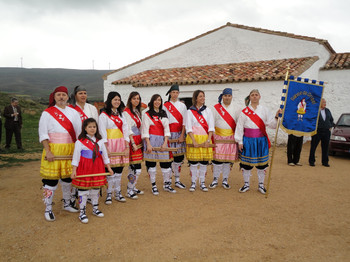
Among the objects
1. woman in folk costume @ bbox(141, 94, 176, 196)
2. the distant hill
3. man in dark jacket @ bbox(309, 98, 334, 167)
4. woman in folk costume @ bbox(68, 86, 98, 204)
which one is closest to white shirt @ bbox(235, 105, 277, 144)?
woman in folk costume @ bbox(141, 94, 176, 196)

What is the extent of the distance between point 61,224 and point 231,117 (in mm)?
3293

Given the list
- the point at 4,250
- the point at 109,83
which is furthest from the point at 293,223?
the point at 109,83

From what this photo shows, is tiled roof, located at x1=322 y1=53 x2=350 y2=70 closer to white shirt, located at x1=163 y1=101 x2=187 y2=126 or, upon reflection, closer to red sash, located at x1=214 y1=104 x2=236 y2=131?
red sash, located at x1=214 y1=104 x2=236 y2=131

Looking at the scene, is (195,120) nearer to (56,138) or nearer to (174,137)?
(174,137)

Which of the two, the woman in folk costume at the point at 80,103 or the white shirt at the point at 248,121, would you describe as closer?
the woman in folk costume at the point at 80,103

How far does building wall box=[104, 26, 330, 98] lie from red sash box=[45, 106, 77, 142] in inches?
424

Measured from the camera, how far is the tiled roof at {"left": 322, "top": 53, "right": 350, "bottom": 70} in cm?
1162

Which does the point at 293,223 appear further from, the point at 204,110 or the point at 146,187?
the point at 146,187

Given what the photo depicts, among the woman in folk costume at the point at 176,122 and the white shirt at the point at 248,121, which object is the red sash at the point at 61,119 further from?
the white shirt at the point at 248,121

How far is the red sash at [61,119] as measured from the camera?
11.1 feet

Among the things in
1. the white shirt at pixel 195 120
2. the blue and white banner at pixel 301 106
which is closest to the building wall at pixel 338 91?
the blue and white banner at pixel 301 106

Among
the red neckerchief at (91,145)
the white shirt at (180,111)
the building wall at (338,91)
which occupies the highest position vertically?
the building wall at (338,91)

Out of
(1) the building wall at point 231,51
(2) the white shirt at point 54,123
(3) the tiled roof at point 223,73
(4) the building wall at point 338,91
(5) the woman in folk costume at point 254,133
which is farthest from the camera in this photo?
(1) the building wall at point 231,51

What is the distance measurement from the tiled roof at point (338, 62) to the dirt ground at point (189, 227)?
345 inches
